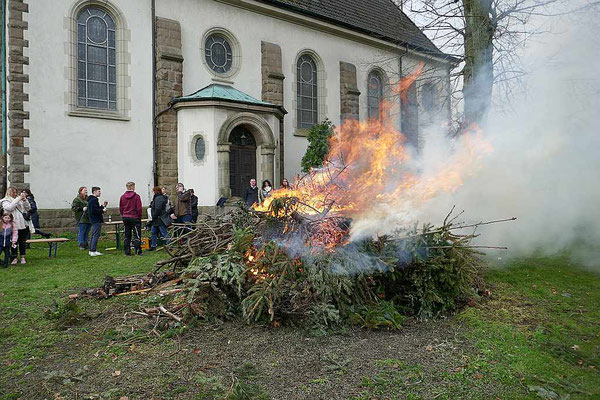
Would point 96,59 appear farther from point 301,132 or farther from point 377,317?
point 377,317

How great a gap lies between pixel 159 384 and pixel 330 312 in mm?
1969

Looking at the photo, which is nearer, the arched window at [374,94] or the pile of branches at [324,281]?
the pile of branches at [324,281]

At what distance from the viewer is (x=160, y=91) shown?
16.1m

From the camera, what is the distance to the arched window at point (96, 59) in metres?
15.0

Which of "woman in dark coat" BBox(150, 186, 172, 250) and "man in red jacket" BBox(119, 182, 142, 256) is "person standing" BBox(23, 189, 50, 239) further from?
"woman in dark coat" BBox(150, 186, 172, 250)

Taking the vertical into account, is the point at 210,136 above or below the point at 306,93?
below

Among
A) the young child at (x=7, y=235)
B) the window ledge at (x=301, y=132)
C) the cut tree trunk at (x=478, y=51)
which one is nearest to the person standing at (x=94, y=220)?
the young child at (x=7, y=235)

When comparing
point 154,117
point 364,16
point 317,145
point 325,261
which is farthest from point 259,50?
point 325,261

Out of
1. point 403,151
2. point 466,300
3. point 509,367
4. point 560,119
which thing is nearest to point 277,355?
point 509,367

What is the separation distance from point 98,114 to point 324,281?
42.2ft

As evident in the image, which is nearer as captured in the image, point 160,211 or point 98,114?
point 160,211

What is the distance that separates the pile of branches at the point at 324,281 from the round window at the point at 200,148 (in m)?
10.7

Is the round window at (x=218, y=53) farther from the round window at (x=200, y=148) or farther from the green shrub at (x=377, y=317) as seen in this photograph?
the green shrub at (x=377, y=317)

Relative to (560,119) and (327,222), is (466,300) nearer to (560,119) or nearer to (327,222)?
(327,222)
